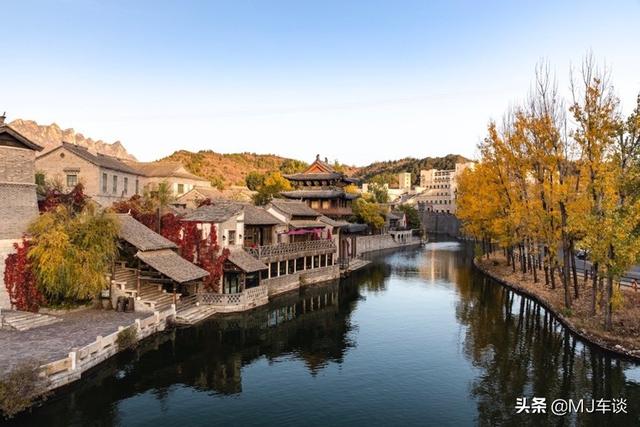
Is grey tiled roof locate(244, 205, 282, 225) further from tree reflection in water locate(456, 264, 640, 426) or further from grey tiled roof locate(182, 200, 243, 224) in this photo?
tree reflection in water locate(456, 264, 640, 426)

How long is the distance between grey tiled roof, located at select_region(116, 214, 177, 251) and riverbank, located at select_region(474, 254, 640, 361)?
28777 millimetres

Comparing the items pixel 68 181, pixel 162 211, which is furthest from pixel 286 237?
pixel 68 181

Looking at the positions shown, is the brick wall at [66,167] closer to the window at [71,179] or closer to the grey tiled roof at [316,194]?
the window at [71,179]

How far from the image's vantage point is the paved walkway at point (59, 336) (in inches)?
794

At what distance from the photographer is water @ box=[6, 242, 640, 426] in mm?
18719

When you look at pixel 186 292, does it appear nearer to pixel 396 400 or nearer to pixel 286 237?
pixel 286 237

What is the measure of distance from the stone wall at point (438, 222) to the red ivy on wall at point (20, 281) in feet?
391

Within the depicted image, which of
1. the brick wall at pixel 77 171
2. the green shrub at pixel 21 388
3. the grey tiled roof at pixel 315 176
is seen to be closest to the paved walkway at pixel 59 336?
the green shrub at pixel 21 388

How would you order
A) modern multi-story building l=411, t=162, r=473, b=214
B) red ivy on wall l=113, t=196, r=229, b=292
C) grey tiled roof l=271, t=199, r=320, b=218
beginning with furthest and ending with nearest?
modern multi-story building l=411, t=162, r=473, b=214 < grey tiled roof l=271, t=199, r=320, b=218 < red ivy on wall l=113, t=196, r=229, b=292

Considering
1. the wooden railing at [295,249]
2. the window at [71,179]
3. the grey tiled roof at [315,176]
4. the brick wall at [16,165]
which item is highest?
the grey tiled roof at [315,176]

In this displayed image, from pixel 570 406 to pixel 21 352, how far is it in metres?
24.5

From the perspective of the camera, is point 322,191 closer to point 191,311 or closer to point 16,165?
point 191,311

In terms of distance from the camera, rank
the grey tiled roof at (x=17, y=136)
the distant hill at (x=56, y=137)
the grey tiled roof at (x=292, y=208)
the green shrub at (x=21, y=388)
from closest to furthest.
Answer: the green shrub at (x=21, y=388), the grey tiled roof at (x=17, y=136), the grey tiled roof at (x=292, y=208), the distant hill at (x=56, y=137)

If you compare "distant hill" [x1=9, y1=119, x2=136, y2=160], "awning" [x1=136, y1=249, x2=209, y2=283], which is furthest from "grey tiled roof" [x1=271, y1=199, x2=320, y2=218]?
"distant hill" [x1=9, y1=119, x2=136, y2=160]
